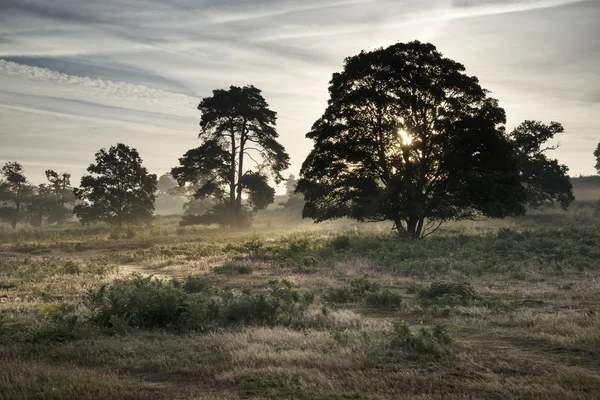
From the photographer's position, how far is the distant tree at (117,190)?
51250mm

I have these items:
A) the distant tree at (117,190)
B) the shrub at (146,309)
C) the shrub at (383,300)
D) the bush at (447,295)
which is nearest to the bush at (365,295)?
the shrub at (383,300)

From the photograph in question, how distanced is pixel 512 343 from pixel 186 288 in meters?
8.75

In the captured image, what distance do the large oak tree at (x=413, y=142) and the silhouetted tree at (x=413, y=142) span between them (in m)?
0.06

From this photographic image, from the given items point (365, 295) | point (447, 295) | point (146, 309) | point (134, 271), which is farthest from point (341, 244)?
point (146, 309)

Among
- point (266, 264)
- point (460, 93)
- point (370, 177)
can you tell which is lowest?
point (266, 264)

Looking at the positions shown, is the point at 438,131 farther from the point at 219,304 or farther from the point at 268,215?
the point at 268,215

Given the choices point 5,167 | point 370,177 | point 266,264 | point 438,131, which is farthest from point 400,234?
point 5,167

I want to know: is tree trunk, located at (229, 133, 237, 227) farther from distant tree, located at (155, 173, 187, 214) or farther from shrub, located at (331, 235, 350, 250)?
→ distant tree, located at (155, 173, 187, 214)

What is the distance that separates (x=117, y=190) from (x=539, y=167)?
43875 mm

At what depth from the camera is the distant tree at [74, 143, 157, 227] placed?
5125 cm

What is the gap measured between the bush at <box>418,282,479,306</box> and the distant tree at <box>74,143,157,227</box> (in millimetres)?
44407

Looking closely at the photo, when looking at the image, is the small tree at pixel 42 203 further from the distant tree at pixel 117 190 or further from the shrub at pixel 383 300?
the shrub at pixel 383 300

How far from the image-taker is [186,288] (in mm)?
13930

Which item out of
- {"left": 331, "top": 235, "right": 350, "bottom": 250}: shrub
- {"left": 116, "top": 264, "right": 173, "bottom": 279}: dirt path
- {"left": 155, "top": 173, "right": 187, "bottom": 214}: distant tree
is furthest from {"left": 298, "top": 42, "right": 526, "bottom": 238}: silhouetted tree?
{"left": 155, "top": 173, "right": 187, "bottom": 214}: distant tree
